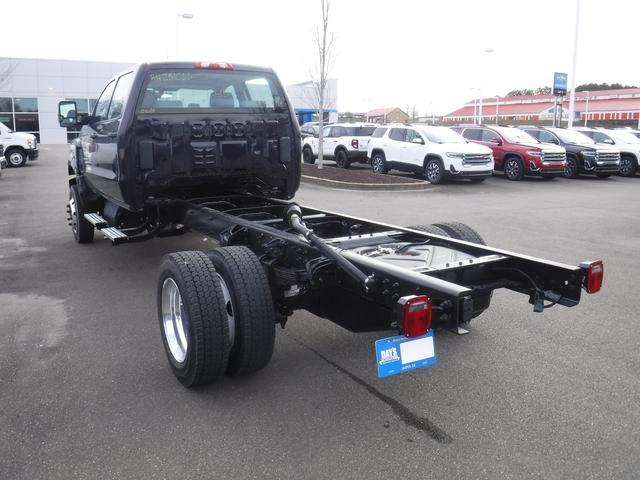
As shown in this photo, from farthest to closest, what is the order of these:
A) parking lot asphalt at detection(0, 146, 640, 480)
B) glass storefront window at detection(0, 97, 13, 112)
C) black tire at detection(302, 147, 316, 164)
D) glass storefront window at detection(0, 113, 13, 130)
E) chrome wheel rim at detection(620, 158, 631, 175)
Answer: glass storefront window at detection(0, 113, 13, 130) < glass storefront window at detection(0, 97, 13, 112) < black tire at detection(302, 147, 316, 164) < chrome wheel rim at detection(620, 158, 631, 175) < parking lot asphalt at detection(0, 146, 640, 480)

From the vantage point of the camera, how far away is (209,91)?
20.3ft

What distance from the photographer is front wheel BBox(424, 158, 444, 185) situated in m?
17.4

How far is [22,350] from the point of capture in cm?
455

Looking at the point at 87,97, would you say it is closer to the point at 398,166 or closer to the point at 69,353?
the point at 398,166

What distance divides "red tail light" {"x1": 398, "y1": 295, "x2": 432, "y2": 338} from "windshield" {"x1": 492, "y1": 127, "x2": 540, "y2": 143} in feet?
58.9

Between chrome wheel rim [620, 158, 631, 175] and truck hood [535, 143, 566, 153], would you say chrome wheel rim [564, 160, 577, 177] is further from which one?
chrome wheel rim [620, 158, 631, 175]

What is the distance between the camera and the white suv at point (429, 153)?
56.3ft

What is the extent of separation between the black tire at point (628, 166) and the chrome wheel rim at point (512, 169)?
5.73 m

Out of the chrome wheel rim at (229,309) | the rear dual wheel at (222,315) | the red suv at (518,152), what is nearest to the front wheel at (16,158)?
the red suv at (518,152)

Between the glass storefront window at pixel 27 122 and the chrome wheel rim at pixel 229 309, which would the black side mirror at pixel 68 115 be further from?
the glass storefront window at pixel 27 122

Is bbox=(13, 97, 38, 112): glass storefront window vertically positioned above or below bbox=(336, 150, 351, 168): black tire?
above

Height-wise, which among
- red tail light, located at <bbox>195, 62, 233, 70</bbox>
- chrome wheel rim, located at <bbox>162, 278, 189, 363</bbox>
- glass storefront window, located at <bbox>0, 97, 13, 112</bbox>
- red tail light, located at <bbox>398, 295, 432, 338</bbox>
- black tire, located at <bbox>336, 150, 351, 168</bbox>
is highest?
glass storefront window, located at <bbox>0, 97, 13, 112</bbox>

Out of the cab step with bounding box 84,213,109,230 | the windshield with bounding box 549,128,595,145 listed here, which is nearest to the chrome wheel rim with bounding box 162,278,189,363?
the cab step with bounding box 84,213,109,230

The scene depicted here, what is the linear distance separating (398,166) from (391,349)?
646 inches
